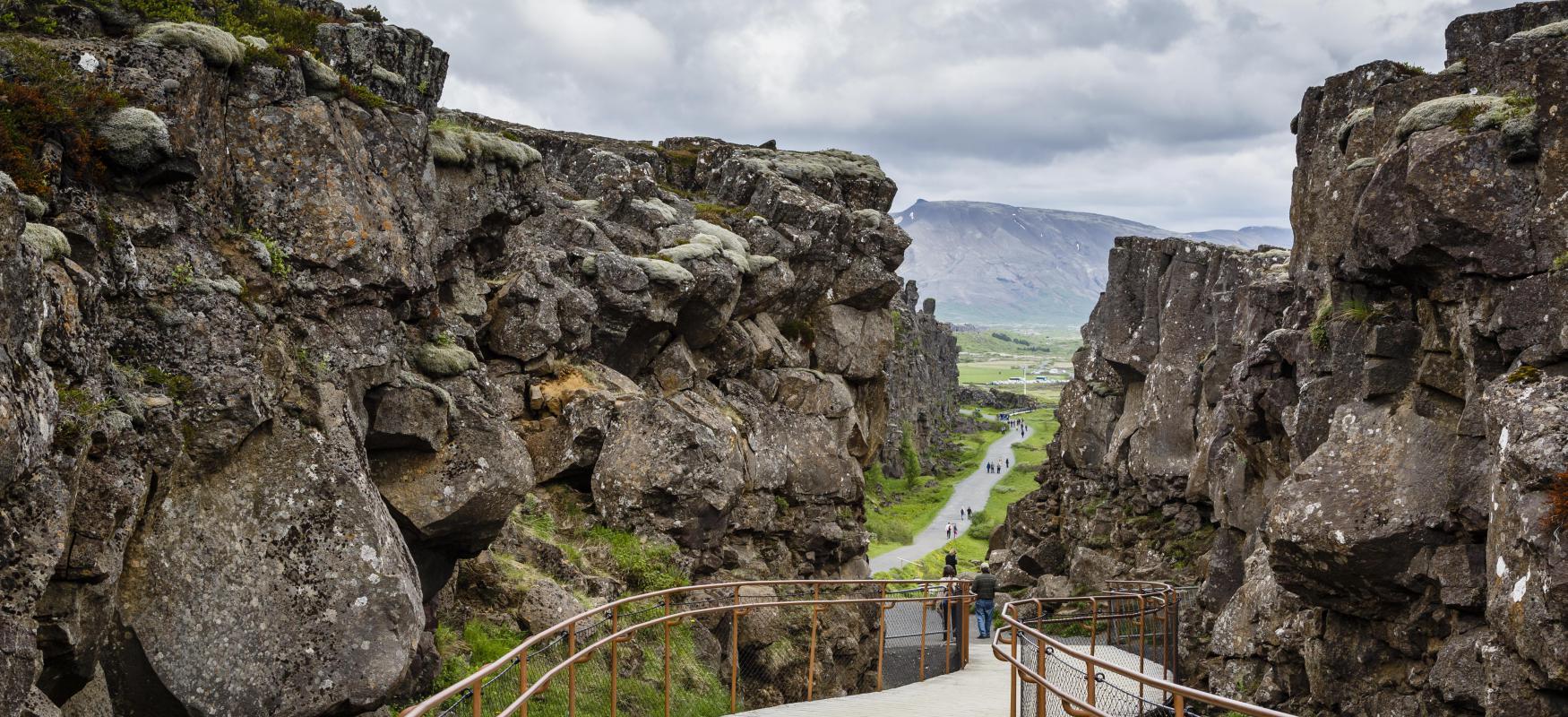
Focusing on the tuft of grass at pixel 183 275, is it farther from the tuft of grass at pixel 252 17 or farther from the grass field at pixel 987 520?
the grass field at pixel 987 520

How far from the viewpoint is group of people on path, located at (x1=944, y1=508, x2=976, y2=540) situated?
82.1 meters

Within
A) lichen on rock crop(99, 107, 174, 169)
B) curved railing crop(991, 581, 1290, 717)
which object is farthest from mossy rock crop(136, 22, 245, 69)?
curved railing crop(991, 581, 1290, 717)

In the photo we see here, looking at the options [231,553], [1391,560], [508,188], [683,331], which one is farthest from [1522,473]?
[683,331]

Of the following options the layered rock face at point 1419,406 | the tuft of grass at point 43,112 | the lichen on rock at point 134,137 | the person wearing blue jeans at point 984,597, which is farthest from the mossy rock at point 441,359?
the layered rock face at point 1419,406

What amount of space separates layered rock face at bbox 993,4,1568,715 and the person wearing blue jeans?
499cm

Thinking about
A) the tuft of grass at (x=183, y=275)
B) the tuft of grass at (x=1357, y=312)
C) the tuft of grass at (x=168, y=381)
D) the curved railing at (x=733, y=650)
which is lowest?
the curved railing at (x=733, y=650)

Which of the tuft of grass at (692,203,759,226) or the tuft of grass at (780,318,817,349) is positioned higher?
the tuft of grass at (692,203,759,226)

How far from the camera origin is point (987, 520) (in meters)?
87.1

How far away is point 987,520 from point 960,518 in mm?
5142

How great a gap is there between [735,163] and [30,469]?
95.9 feet

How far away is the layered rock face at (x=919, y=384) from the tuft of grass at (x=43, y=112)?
68577 millimetres

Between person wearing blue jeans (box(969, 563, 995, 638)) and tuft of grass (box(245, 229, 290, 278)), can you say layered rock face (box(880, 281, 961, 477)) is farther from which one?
tuft of grass (box(245, 229, 290, 278))

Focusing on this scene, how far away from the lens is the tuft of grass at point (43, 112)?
1109cm

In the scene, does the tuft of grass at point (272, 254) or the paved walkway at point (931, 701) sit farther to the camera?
the paved walkway at point (931, 701)
